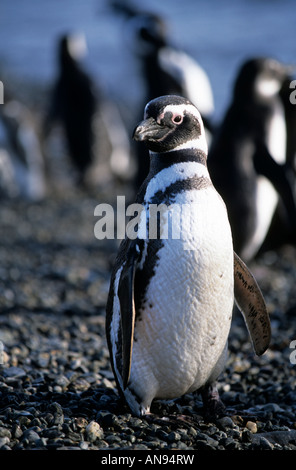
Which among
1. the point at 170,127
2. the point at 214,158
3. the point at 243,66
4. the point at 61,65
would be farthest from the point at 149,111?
the point at 61,65

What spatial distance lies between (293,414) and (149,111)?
1775mm

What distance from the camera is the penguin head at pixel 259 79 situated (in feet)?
22.9

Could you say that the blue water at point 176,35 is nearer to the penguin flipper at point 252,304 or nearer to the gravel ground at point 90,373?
the gravel ground at point 90,373

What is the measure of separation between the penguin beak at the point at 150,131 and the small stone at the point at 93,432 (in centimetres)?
133

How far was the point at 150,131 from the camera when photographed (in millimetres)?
3436

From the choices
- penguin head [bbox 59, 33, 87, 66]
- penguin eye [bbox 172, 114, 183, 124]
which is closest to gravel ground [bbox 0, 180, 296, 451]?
penguin eye [bbox 172, 114, 183, 124]

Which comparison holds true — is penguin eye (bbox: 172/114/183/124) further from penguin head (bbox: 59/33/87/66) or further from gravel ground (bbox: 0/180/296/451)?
penguin head (bbox: 59/33/87/66)

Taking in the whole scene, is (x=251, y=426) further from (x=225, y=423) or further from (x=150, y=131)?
(x=150, y=131)

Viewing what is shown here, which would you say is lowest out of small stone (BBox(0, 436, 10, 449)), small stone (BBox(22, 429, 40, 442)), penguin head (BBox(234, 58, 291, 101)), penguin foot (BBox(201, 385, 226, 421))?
small stone (BBox(0, 436, 10, 449))

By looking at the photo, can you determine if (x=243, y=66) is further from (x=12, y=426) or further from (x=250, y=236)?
(x=12, y=426)

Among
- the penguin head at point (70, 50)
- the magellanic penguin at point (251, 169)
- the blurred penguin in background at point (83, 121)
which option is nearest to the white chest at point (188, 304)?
the magellanic penguin at point (251, 169)

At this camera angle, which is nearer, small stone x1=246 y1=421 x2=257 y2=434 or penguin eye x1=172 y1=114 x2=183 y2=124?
penguin eye x1=172 y1=114 x2=183 y2=124

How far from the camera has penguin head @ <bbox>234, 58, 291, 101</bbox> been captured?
697 cm

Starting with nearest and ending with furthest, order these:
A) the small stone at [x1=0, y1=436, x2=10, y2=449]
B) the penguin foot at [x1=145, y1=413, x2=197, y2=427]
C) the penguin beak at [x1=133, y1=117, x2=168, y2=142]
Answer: the small stone at [x1=0, y1=436, x2=10, y2=449] < the penguin beak at [x1=133, y1=117, x2=168, y2=142] < the penguin foot at [x1=145, y1=413, x2=197, y2=427]
